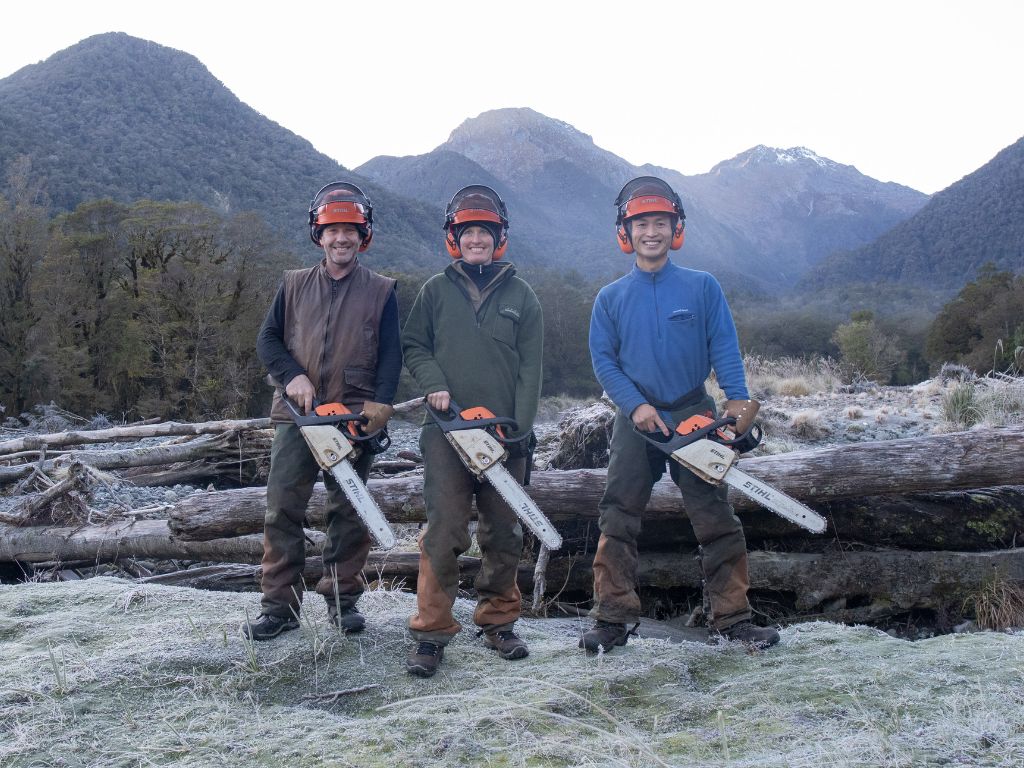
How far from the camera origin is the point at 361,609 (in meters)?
4.16

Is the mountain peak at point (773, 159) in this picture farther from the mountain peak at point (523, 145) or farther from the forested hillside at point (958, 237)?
the forested hillside at point (958, 237)

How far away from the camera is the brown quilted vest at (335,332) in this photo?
375 cm

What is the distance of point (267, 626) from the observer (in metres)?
3.51

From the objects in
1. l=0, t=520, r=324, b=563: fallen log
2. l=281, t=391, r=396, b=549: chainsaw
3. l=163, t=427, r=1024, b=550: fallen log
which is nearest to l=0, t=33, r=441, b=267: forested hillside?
l=0, t=520, r=324, b=563: fallen log

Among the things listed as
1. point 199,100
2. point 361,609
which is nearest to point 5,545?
point 361,609

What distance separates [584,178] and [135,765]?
141022 millimetres

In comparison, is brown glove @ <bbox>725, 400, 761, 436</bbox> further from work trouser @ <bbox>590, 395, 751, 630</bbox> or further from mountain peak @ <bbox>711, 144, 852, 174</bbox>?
mountain peak @ <bbox>711, 144, 852, 174</bbox>

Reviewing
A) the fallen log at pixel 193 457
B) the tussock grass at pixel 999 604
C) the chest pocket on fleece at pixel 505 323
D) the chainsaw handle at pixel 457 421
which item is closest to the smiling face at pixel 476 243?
the chest pocket on fleece at pixel 505 323

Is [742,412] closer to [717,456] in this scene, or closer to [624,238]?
[717,456]

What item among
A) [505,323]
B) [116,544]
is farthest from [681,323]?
[116,544]

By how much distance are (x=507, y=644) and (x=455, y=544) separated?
1.69ft

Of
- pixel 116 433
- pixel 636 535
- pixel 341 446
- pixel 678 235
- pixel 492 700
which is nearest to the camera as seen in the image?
pixel 492 700

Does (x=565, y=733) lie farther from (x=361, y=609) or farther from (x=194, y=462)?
(x=194, y=462)

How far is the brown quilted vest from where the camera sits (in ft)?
12.3
